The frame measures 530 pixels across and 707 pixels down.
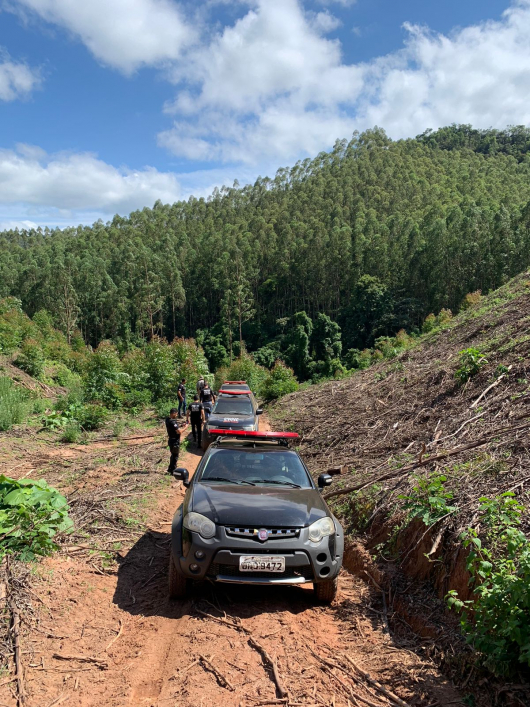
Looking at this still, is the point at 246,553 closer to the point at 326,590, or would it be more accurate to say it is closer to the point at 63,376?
the point at 326,590

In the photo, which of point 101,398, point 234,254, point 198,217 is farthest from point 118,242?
point 101,398

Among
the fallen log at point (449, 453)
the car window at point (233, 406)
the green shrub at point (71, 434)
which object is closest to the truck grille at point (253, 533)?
the fallen log at point (449, 453)

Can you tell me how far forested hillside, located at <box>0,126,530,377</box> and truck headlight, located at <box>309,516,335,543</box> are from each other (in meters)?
53.1

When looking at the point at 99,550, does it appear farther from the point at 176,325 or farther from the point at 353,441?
the point at 176,325

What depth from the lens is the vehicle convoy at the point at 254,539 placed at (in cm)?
394

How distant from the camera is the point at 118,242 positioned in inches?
3979

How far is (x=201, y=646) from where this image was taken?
3576mm

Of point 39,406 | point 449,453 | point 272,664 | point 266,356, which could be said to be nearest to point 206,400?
point 39,406

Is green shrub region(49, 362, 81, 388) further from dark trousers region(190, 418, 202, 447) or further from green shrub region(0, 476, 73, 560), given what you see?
green shrub region(0, 476, 73, 560)

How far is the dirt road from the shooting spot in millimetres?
3094

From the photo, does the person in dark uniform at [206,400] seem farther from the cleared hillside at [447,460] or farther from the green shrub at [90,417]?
the green shrub at [90,417]

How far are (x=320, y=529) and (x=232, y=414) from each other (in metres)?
7.99

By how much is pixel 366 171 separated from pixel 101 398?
11313cm

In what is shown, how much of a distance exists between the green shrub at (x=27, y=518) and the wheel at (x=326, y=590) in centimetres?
274
